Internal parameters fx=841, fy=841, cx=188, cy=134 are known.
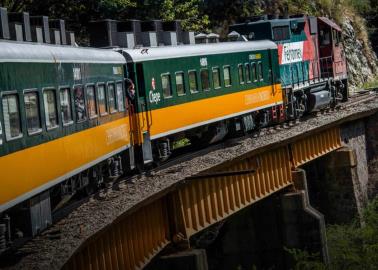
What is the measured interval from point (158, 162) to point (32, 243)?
352 inches

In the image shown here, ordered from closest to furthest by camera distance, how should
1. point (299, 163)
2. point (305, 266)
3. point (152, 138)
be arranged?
1. point (152, 138)
2. point (305, 266)
3. point (299, 163)

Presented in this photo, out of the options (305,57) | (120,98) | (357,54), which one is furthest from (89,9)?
(357,54)

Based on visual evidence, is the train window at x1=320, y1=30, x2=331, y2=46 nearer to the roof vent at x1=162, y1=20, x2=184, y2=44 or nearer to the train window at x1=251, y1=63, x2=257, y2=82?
the train window at x1=251, y1=63, x2=257, y2=82

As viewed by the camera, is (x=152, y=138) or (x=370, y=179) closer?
(x=152, y=138)

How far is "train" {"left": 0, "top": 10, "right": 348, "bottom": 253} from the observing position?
12898 mm

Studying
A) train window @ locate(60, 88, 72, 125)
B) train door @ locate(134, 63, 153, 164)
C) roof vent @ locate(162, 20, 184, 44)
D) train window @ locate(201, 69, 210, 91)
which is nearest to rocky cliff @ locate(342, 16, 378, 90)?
train window @ locate(201, 69, 210, 91)

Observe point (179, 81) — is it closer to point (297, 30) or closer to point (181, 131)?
point (181, 131)

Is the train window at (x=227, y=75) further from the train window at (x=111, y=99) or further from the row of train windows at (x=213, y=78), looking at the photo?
the train window at (x=111, y=99)

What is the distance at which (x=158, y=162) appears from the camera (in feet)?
70.2

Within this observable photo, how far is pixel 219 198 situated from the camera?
20.6m

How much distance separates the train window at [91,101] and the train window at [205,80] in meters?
6.97

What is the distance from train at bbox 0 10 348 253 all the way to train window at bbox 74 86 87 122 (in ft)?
0.08

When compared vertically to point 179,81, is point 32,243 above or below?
below

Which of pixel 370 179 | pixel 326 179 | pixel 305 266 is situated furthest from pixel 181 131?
pixel 370 179
